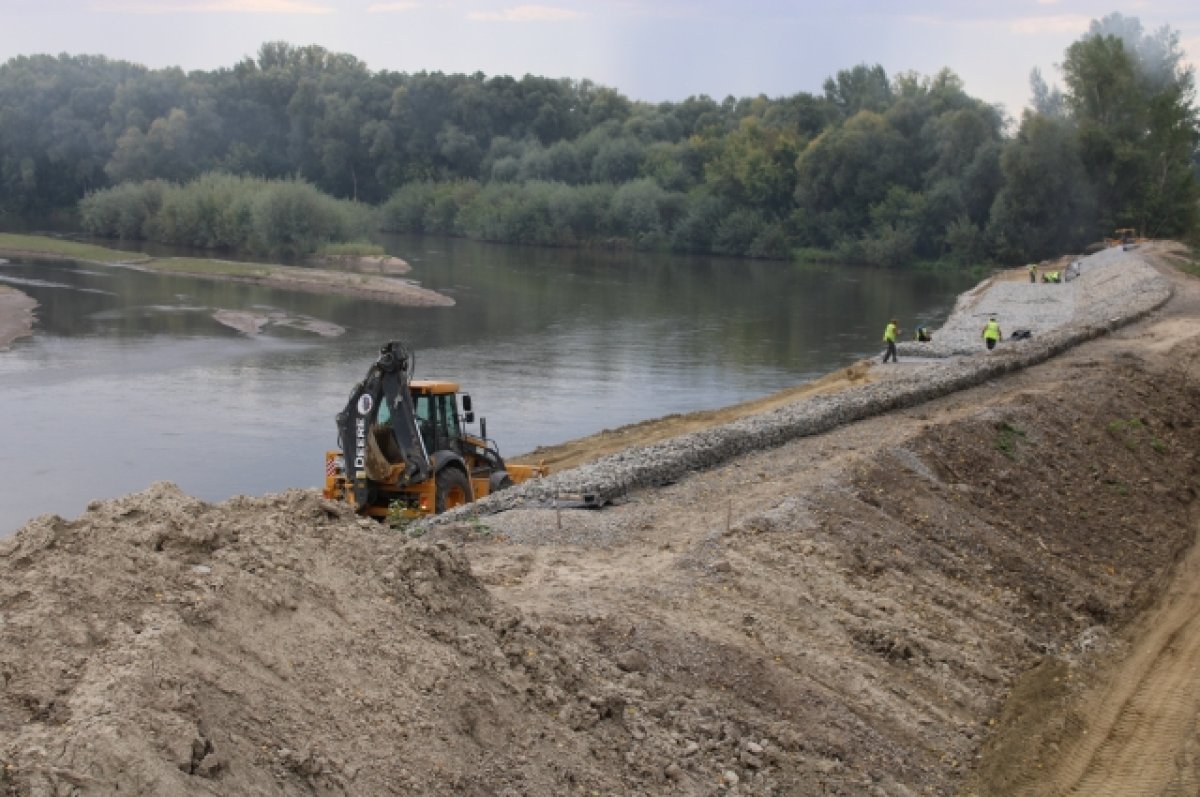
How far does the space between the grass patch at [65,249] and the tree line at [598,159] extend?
423 inches

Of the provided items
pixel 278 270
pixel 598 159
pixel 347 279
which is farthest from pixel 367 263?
pixel 598 159

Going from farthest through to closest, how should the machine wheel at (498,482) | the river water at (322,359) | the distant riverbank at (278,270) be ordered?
the distant riverbank at (278,270) < the river water at (322,359) < the machine wheel at (498,482)

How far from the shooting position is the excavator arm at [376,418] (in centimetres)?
2023

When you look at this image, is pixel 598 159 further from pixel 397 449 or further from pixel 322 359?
pixel 397 449

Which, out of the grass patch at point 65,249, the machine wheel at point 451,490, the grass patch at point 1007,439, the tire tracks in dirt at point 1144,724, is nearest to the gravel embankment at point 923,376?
the machine wheel at point 451,490

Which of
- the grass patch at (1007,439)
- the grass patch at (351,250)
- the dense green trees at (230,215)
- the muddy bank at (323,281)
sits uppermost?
the dense green trees at (230,215)

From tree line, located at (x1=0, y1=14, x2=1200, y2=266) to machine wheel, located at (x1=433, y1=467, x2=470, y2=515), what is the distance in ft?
256

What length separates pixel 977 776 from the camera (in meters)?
13.2

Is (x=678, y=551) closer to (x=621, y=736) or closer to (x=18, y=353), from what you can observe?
(x=621, y=736)

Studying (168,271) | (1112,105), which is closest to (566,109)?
(1112,105)

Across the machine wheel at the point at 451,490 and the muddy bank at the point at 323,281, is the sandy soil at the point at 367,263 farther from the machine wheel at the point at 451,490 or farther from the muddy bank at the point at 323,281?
the machine wheel at the point at 451,490

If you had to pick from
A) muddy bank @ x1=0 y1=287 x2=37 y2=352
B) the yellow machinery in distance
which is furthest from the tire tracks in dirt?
muddy bank @ x1=0 y1=287 x2=37 y2=352

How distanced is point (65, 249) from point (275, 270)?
18819 mm

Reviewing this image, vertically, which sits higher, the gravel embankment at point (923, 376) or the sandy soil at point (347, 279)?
the gravel embankment at point (923, 376)
